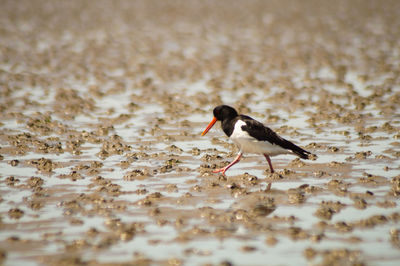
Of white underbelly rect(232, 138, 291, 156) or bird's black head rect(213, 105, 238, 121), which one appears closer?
white underbelly rect(232, 138, 291, 156)

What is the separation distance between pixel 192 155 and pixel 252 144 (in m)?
1.93

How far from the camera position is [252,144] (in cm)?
995

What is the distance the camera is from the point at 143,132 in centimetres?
1330

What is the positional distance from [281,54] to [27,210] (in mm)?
19219

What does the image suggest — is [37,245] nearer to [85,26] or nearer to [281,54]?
[281,54]

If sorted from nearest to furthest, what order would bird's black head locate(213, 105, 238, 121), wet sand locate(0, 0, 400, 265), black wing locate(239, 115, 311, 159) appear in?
wet sand locate(0, 0, 400, 265) → black wing locate(239, 115, 311, 159) → bird's black head locate(213, 105, 238, 121)

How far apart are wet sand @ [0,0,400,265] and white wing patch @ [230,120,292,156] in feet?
1.52

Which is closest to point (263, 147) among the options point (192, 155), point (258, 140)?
point (258, 140)

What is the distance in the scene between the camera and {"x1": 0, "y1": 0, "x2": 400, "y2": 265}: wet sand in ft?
22.7

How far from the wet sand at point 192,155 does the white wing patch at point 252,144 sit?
46cm

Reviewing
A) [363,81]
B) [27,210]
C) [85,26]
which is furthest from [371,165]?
[85,26]

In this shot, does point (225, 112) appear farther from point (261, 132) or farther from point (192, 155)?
point (192, 155)

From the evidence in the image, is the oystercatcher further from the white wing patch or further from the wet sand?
the wet sand

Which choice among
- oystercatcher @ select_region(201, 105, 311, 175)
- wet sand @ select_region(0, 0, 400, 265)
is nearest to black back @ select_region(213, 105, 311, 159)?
oystercatcher @ select_region(201, 105, 311, 175)
